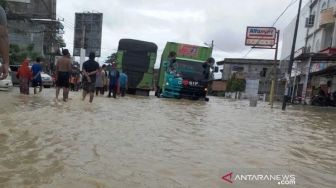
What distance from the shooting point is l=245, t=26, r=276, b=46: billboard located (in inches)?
1964

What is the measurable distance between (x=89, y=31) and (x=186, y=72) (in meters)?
34.5

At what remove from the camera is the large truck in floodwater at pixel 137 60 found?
25.4 meters

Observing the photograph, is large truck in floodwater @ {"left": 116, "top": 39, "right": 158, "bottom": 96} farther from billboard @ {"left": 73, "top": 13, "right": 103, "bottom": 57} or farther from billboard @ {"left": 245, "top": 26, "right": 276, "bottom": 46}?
billboard @ {"left": 73, "top": 13, "right": 103, "bottom": 57}

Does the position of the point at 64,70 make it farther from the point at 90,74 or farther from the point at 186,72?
the point at 186,72

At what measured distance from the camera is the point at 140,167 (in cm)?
479

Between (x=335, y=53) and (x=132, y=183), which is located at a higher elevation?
(x=335, y=53)

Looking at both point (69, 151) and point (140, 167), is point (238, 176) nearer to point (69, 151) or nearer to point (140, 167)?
point (140, 167)

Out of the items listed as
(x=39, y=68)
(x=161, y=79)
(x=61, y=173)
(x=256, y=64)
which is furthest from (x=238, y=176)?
(x=256, y=64)

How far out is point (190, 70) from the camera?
24.0m

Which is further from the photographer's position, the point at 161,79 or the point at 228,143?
the point at 161,79

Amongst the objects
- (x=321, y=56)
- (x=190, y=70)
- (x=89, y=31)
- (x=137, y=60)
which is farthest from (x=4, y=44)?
(x=89, y=31)

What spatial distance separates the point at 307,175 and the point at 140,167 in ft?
5.78

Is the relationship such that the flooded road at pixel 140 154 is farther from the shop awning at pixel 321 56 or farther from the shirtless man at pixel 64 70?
the shop awning at pixel 321 56

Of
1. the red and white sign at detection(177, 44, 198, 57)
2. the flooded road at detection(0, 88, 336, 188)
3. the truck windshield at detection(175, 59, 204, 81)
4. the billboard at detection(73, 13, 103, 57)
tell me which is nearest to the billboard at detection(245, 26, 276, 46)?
the billboard at detection(73, 13, 103, 57)
